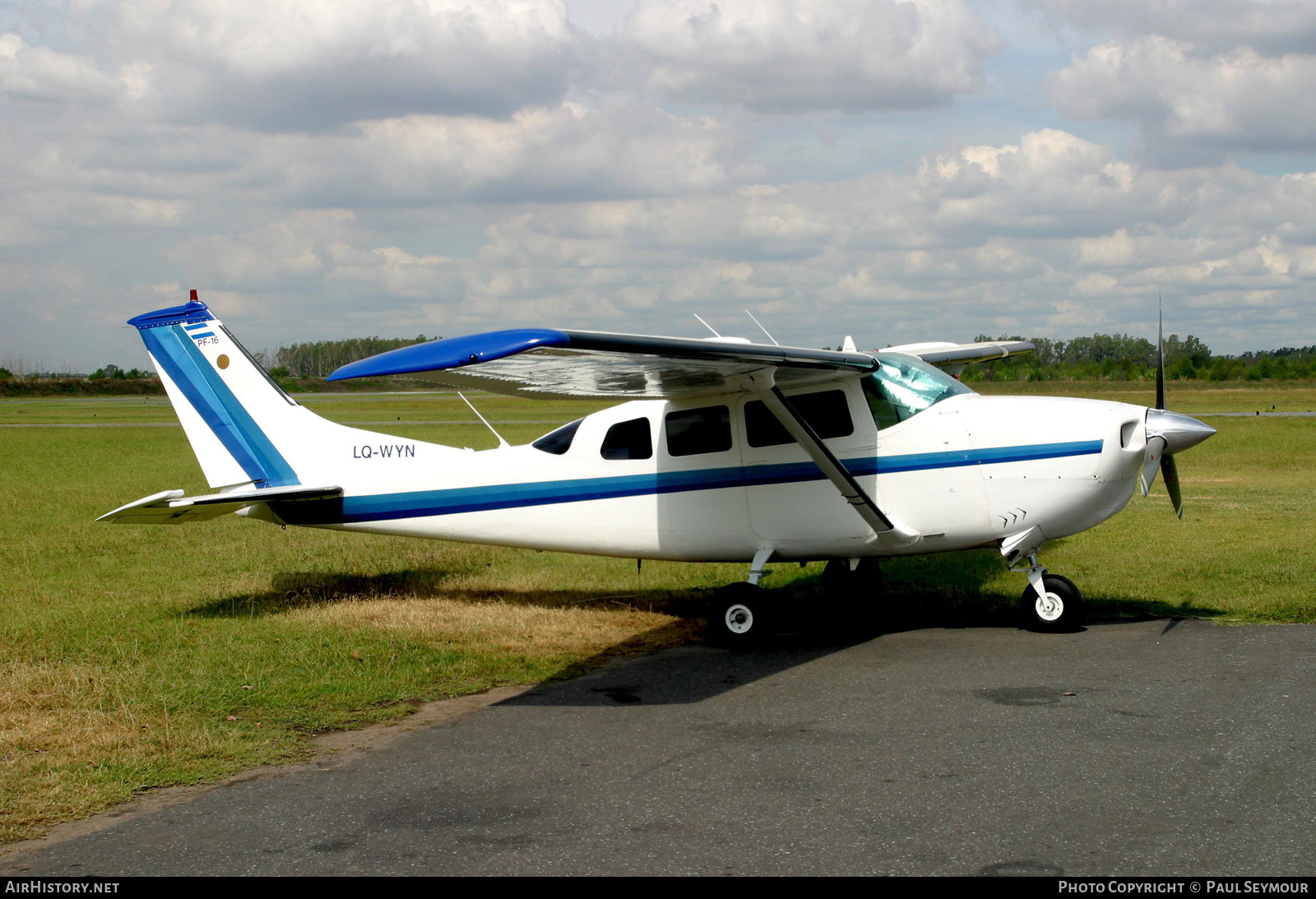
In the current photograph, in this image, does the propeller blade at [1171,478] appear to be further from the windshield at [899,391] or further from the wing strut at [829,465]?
the wing strut at [829,465]

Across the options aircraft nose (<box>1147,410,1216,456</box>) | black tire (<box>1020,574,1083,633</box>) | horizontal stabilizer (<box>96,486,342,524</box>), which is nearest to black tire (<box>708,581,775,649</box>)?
black tire (<box>1020,574,1083,633</box>)

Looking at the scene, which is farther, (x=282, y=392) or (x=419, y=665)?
(x=282, y=392)

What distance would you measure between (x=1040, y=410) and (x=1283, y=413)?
4376 cm

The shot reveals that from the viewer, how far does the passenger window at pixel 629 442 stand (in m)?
9.55

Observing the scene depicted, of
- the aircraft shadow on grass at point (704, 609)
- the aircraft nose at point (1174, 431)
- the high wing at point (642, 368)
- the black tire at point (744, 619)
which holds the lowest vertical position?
the aircraft shadow on grass at point (704, 609)

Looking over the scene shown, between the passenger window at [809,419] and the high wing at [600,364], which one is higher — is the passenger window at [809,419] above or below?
below

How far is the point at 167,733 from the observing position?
21.1ft

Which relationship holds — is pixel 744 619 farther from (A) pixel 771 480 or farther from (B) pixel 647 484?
(B) pixel 647 484

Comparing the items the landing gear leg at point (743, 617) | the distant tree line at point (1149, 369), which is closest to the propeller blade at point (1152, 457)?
the landing gear leg at point (743, 617)

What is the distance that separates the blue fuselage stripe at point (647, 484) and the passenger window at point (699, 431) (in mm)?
204

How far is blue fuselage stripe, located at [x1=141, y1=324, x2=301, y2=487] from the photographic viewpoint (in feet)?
35.3

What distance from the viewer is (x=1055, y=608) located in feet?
28.5
